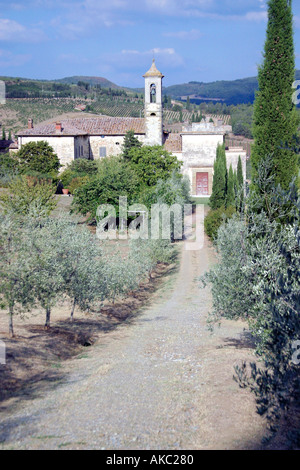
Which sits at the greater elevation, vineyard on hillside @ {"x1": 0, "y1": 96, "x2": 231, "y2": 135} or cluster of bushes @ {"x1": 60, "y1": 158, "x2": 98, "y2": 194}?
vineyard on hillside @ {"x1": 0, "y1": 96, "x2": 231, "y2": 135}

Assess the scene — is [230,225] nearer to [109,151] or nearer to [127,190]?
[127,190]

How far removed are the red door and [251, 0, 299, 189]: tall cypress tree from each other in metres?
36.7

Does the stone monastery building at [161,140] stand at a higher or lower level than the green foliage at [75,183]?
higher

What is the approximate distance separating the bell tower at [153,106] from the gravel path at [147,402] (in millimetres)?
36776

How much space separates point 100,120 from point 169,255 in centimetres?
3239

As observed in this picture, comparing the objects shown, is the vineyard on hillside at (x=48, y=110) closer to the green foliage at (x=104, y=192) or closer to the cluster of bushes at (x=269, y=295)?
the green foliage at (x=104, y=192)

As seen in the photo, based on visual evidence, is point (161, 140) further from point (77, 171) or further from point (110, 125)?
point (77, 171)

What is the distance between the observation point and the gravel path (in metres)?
6.53

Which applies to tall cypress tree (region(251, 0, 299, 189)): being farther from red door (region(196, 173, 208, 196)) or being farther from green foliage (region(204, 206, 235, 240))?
red door (region(196, 173, 208, 196))

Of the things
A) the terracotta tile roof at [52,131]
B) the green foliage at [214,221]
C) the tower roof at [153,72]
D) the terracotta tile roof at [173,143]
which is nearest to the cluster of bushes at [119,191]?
the green foliage at [214,221]

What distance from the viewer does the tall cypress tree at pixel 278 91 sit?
36.4ft

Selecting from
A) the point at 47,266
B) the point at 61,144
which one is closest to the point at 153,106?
the point at 61,144

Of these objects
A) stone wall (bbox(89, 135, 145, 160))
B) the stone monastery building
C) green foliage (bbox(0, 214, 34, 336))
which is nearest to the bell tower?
the stone monastery building

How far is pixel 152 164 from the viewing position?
37438 mm
